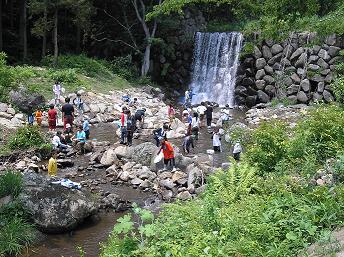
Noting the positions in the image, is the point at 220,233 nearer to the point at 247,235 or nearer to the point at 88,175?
the point at 247,235

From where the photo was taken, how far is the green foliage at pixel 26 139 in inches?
618

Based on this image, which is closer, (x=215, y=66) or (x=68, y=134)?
(x=68, y=134)

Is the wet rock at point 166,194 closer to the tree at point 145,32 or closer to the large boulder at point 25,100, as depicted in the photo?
the large boulder at point 25,100

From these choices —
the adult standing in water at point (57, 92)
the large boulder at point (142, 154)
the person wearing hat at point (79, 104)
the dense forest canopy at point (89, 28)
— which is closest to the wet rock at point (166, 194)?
the large boulder at point (142, 154)

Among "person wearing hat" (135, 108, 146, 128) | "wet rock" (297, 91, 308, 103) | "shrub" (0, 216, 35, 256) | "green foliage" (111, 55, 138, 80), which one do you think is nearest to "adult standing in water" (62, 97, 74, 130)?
"person wearing hat" (135, 108, 146, 128)

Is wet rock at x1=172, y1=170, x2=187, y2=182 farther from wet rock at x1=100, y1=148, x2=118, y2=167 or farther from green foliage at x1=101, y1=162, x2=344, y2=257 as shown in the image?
green foliage at x1=101, y1=162, x2=344, y2=257

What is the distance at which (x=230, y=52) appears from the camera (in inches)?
1227

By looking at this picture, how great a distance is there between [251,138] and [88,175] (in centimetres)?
627

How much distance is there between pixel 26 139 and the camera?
1587 centimetres

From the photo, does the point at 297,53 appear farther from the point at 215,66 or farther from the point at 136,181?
the point at 136,181

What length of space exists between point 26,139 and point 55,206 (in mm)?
6356

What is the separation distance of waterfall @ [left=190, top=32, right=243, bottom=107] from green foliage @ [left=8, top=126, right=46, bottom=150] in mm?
16517

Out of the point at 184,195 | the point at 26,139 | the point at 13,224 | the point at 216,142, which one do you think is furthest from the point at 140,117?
the point at 13,224

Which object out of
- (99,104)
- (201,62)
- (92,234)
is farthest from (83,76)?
(92,234)
